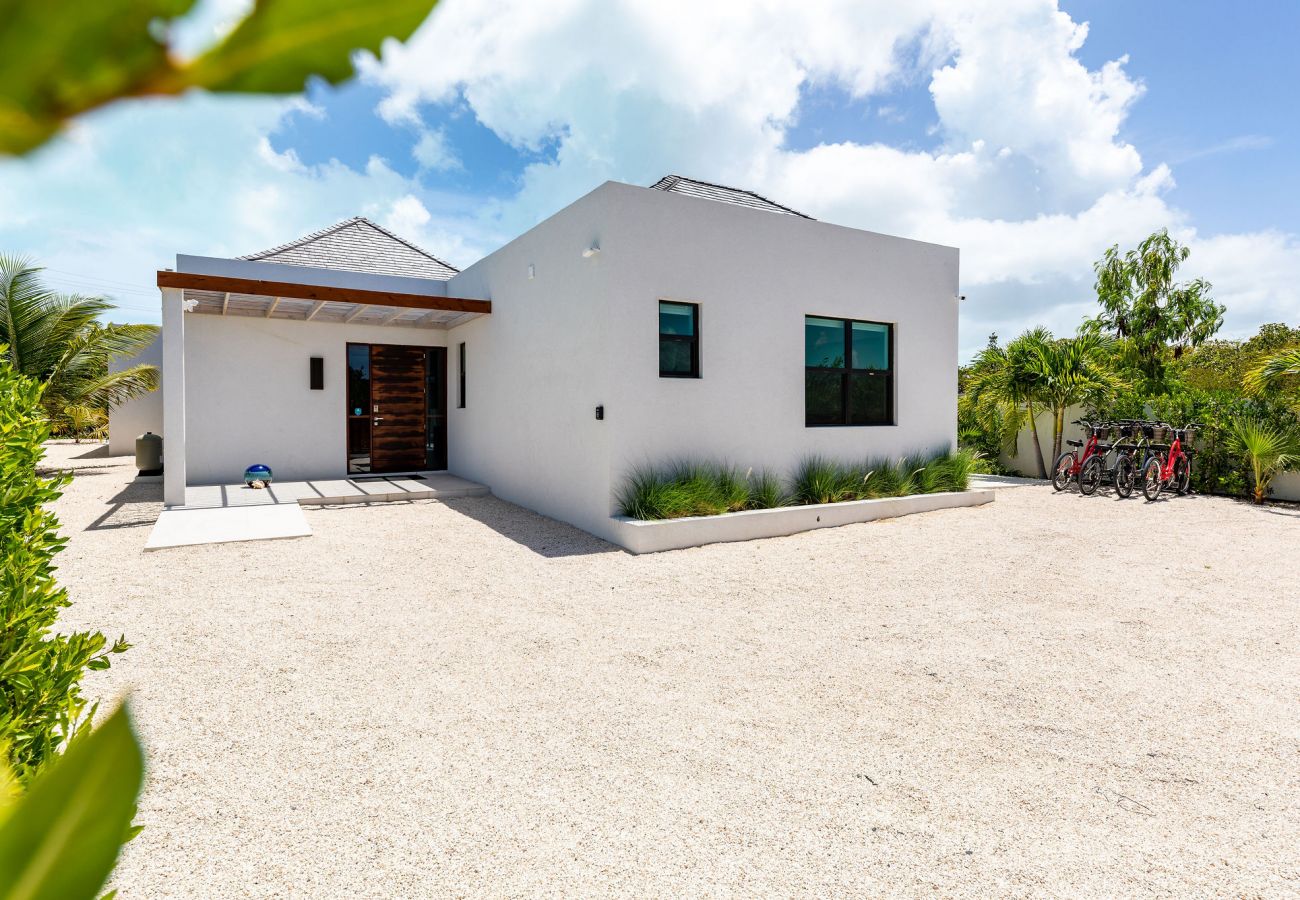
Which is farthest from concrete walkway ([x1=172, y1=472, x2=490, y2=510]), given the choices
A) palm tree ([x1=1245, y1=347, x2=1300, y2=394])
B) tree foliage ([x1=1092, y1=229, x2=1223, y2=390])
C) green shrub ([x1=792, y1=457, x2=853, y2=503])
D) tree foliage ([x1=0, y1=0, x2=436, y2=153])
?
tree foliage ([x1=1092, y1=229, x2=1223, y2=390])

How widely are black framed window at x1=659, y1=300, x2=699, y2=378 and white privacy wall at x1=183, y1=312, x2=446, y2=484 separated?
21.3ft

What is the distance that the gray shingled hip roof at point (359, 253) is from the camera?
43.0 feet

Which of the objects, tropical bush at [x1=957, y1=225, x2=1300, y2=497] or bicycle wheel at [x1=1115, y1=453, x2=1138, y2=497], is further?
tropical bush at [x1=957, y1=225, x2=1300, y2=497]

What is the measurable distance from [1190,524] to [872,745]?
26.9 ft

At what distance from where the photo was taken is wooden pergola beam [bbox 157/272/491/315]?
8398 mm

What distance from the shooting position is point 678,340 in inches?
327

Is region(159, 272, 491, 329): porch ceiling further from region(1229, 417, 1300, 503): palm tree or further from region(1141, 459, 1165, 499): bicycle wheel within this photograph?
region(1229, 417, 1300, 503): palm tree

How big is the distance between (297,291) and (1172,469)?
13799mm

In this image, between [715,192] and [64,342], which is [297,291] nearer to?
[715,192]

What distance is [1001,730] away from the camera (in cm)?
344

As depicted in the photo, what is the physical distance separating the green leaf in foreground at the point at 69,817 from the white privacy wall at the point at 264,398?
1287cm

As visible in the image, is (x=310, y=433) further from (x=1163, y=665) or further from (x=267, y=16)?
(x=267, y=16)

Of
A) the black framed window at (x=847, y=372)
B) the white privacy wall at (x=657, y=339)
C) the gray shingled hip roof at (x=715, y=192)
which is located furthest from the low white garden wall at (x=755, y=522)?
the gray shingled hip roof at (x=715, y=192)

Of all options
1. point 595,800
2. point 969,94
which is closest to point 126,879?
point 595,800
